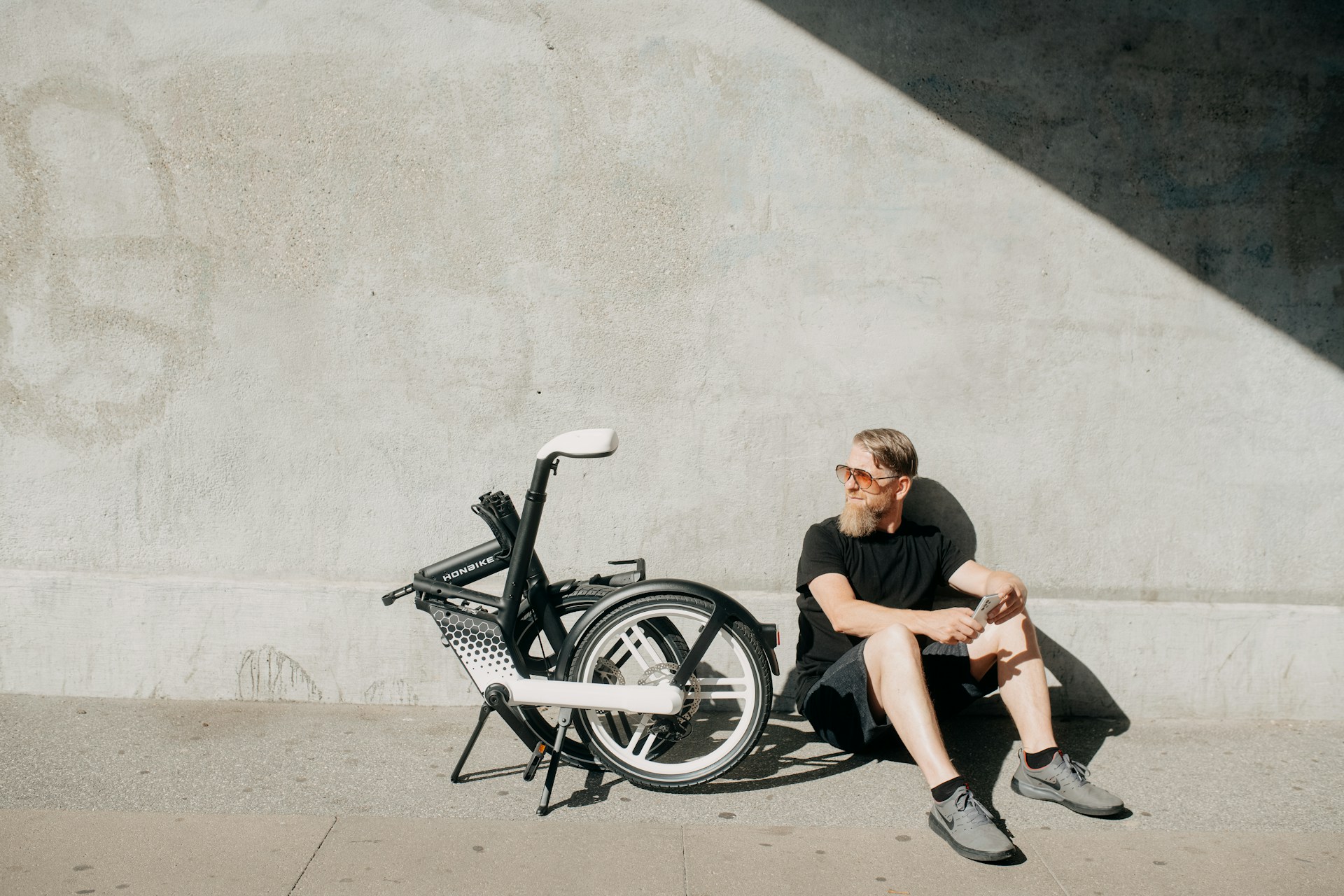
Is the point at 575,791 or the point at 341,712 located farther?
the point at 341,712

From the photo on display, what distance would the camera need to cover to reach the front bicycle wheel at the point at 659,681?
11.1 ft

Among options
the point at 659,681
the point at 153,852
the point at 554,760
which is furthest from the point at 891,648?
the point at 153,852

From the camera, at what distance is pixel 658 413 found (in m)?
4.14

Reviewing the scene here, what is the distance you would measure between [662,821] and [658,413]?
165 cm

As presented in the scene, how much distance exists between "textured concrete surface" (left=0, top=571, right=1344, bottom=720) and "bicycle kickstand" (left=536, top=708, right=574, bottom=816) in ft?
3.00

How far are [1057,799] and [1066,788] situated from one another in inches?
2.4

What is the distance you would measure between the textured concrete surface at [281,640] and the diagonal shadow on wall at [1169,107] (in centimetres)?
151

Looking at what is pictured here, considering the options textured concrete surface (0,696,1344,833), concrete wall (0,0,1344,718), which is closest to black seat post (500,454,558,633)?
textured concrete surface (0,696,1344,833)

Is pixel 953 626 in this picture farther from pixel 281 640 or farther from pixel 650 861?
pixel 281 640

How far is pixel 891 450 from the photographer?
12.0 ft

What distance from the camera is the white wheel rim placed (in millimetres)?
3377

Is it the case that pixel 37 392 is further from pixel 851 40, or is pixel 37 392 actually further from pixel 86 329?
pixel 851 40

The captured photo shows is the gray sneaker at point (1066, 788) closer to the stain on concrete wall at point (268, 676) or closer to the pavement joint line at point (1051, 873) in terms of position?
the pavement joint line at point (1051, 873)

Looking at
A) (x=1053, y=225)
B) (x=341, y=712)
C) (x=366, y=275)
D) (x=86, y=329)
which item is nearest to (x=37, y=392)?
(x=86, y=329)
